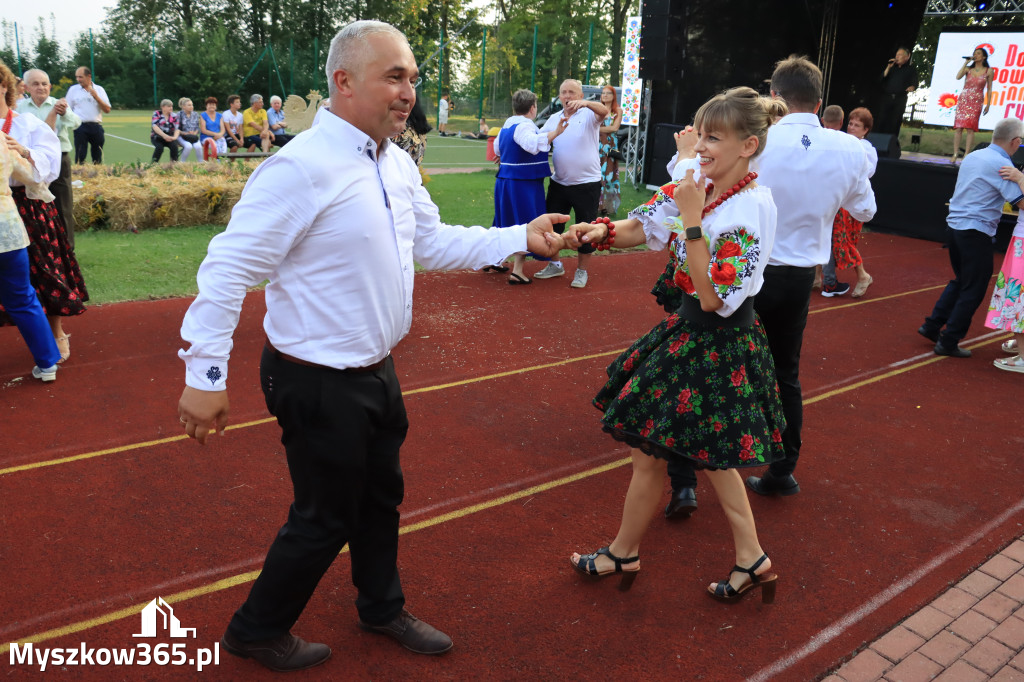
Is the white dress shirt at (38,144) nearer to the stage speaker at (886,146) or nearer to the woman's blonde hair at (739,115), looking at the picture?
the woman's blonde hair at (739,115)

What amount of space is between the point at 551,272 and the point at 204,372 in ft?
22.5

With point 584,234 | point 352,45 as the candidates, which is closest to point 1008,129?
point 584,234

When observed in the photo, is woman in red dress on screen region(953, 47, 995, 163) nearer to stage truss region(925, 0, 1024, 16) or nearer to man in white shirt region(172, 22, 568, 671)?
stage truss region(925, 0, 1024, 16)

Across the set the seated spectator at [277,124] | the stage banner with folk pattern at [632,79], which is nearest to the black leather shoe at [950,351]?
the stage banner with folk pattern at [632,79]

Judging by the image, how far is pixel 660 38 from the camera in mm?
15227

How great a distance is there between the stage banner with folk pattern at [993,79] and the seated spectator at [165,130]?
55.3 ft

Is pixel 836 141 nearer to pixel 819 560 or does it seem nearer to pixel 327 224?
pixel 819 560

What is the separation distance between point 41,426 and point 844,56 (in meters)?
18.6

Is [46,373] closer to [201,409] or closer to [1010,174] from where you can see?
[201,409]

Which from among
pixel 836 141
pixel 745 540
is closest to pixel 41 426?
pixel 745 540

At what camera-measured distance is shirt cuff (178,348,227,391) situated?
246 centimetres

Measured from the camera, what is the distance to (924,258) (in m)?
11.6

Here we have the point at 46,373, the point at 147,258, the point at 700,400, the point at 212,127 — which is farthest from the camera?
the point at 212,127

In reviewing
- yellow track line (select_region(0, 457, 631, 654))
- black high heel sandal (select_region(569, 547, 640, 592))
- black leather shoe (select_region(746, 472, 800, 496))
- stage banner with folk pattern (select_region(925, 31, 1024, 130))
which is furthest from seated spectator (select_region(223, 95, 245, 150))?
black high heel sandal (select_region(569, 547, 640, 592))
